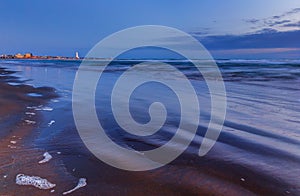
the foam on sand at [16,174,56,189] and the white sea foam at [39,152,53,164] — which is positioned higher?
the white sea foam at [39,152,53,164]

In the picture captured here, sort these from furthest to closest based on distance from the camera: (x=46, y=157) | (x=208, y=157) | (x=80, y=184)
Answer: (x=208, y=157), (x=46, y=157), (x=80, y=184)

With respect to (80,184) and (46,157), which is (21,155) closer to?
(46,157)

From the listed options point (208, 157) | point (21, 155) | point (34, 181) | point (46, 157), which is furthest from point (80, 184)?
point (208, 157)

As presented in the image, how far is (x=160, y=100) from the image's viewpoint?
791 cm

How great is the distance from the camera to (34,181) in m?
2.75

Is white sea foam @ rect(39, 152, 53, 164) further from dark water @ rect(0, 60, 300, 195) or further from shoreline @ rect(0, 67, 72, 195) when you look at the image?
dark water @ rect(0, 60, 300, 195)

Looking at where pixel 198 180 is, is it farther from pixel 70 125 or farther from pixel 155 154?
pixel 70 125

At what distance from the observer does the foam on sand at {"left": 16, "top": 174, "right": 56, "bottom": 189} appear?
267 cm

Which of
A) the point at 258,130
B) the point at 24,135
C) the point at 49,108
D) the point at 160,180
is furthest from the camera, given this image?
the point at 49,108

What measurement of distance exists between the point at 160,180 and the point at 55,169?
41.7 inches

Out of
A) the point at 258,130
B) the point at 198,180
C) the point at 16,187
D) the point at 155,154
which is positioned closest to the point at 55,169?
the point at 16,187

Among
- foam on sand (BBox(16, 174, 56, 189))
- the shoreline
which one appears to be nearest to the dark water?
the shoreline

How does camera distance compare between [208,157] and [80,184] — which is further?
[208,157]

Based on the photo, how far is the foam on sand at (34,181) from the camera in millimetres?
2669
